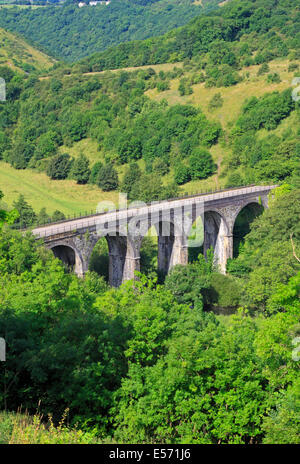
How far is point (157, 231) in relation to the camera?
57438 millimetres

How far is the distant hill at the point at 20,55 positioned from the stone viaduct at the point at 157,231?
95.1 meters

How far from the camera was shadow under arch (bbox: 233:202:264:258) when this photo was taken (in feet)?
221

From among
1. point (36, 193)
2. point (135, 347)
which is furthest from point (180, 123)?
point (135, 347)

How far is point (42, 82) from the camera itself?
124438 millimetres

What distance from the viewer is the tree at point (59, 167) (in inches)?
3890

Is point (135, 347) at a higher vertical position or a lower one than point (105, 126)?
lower

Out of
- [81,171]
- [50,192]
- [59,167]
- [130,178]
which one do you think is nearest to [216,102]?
[130,178]

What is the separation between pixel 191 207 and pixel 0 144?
64.9m

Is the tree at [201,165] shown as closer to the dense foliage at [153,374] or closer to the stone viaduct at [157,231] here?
the stone viaduct at [157,231]

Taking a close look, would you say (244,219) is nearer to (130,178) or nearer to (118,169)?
(130,178)

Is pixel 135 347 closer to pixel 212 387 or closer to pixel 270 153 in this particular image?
pixel 212 387

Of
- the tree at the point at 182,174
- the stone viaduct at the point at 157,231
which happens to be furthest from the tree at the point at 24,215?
the tree at the point at 182,174

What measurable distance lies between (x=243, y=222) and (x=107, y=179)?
100 feet
